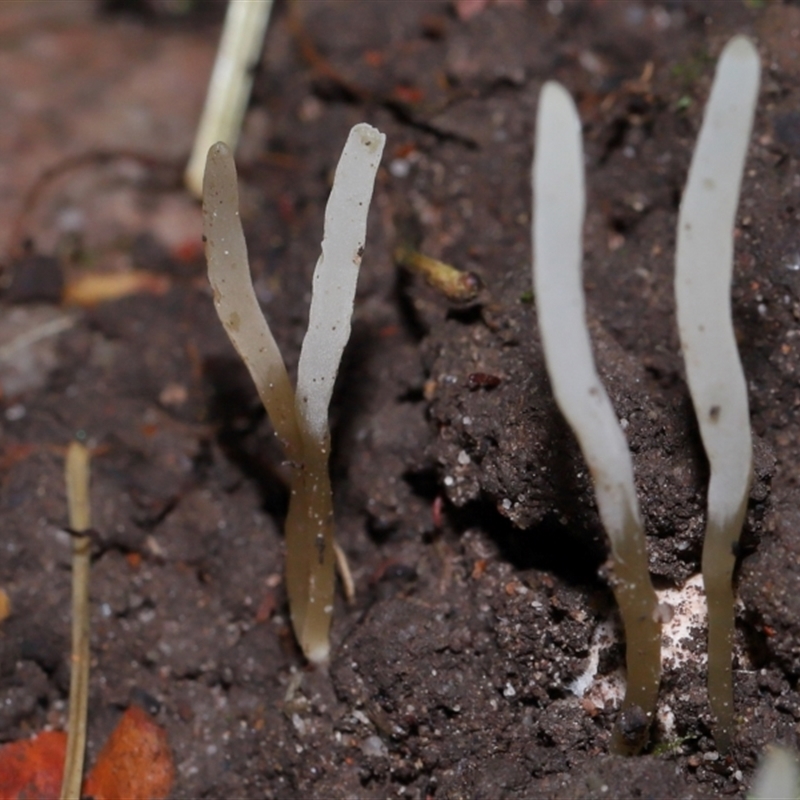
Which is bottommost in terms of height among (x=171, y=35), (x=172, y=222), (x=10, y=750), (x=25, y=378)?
(x=10, y=750)

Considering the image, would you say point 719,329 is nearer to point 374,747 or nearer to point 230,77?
point 374,747

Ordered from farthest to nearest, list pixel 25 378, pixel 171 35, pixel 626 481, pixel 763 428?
1. pixel 171 35
2. pixel 25 378
3. pixel 763 428
4. pixel 626 481

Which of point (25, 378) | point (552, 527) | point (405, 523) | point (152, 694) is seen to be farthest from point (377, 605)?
point (25, 378)

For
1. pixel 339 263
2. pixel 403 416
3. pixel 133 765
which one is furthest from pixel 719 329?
pixel 133 765

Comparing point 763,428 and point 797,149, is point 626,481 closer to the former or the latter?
point 763,428

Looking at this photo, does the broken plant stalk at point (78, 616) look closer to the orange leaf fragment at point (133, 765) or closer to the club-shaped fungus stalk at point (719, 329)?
the orange leaf fragment at point (133, 765)

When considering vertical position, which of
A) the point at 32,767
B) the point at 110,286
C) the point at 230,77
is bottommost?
the point at 32,767
